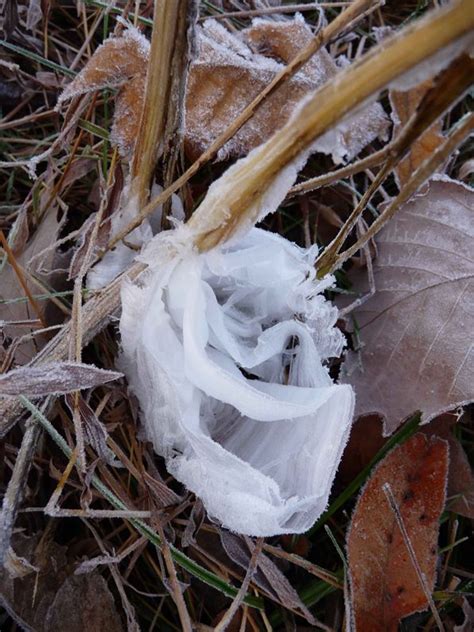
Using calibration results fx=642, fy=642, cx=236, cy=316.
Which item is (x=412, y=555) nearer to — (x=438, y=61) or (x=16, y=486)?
(x=16, y=486)

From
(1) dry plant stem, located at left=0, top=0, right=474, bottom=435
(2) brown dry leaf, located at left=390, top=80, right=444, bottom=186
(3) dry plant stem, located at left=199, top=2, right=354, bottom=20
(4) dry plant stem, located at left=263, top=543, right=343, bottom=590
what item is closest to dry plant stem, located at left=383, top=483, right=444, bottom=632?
(4) dry plant stem, located at left=263, top=543, right=343, bottom=590

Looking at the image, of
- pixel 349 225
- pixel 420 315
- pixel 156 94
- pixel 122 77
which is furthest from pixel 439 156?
pixel 122 77

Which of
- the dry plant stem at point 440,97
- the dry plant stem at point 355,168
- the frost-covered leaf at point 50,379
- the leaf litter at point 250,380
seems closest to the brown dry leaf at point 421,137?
the leaf litter at point 250,380

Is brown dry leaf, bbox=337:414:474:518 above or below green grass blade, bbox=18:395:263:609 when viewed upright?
above

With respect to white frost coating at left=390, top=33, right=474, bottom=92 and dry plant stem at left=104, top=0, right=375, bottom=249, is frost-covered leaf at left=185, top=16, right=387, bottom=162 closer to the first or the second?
dry plant stem at left=104, top=0, right=375, bottom=249

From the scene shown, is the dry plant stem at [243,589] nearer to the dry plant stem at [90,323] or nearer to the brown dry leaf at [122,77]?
the dry plant stem at [90,323]
